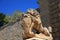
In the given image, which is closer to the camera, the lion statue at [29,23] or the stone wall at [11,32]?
the lion statue at [29,23]

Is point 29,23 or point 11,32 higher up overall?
point 11,32

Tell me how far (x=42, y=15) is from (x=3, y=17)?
6.46 meters

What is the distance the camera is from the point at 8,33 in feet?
19.1

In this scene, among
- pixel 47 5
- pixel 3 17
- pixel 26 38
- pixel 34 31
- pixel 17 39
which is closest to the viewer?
pixel 26 38

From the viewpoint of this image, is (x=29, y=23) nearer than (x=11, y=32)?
Yes

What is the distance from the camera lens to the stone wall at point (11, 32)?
5344 mm

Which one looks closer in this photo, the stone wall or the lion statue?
the lion statue

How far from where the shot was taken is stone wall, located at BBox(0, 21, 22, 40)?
5.34m

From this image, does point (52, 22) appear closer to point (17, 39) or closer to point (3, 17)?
point (17, 39)

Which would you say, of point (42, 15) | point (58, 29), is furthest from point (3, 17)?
point (58, 29)

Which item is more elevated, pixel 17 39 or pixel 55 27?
pixel 55 27

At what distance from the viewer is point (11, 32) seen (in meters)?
5.69

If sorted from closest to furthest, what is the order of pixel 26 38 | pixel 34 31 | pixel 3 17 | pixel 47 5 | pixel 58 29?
pixel 26 38 < pixel 34 31 < pixel 58 29 < pixel 47 5 < pixel 3 17

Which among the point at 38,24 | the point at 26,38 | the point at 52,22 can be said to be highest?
the point at 52,22
